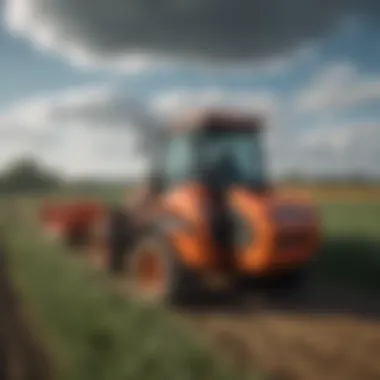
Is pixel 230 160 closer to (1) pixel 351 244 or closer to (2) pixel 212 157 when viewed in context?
(2) pixel 212 157

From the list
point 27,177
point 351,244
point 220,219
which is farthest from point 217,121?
point 351,244

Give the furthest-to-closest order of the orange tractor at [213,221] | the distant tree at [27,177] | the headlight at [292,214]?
1. the headlight at [292,214]
2. the orange tractor at [213,221]
3. the distant tree at [27,177]

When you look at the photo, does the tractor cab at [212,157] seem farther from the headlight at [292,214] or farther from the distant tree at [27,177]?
the distant tree at [27,177]

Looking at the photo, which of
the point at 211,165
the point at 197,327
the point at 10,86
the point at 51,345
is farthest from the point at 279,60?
the point at 51,345

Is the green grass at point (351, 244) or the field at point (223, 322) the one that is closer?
the field at point (223, 322)

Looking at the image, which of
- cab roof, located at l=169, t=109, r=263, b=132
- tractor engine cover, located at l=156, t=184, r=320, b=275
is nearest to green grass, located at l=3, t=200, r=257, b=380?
tractor engine cover, located at l=156, t=184, r=320, b=275

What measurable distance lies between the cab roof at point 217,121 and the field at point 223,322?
34 centimetres

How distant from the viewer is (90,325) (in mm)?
2484

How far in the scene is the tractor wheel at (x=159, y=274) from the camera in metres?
2.74

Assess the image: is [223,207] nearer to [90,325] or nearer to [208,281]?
[208,281]

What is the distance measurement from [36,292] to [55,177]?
82 cm

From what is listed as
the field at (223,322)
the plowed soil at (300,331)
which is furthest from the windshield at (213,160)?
the plowed soil at (300,331)

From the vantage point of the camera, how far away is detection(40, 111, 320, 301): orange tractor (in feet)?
8.41

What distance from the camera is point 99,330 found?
8.02 ft
